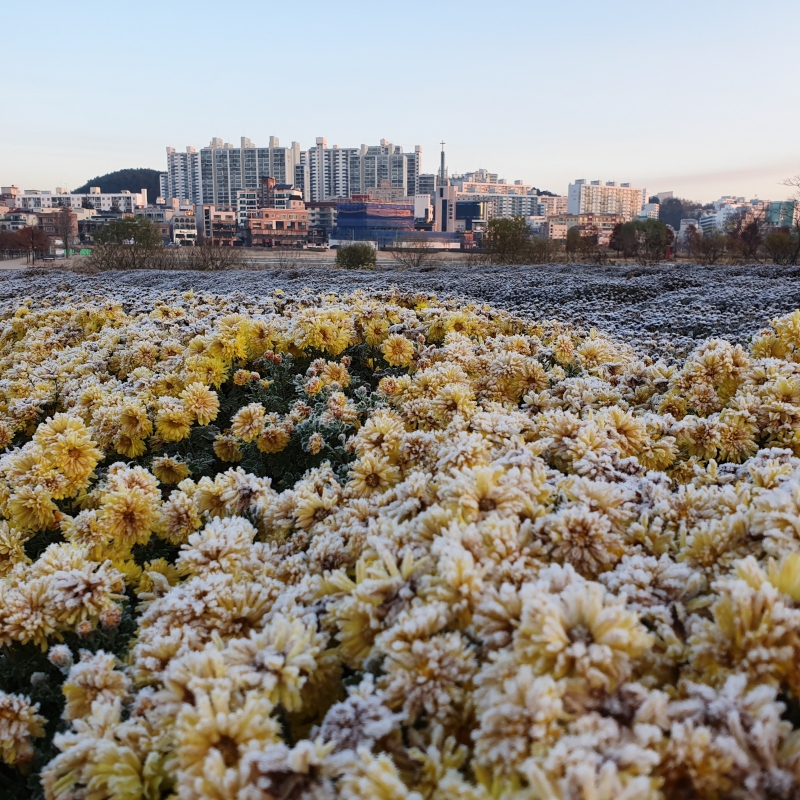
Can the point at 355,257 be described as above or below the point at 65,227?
below

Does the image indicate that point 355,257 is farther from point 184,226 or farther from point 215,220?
point 184,226

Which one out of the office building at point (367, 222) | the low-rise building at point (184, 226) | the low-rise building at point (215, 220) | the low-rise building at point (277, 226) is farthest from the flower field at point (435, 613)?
the low-rise building at point (184, 226)

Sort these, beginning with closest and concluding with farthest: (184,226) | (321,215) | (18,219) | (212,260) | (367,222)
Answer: (212,260) → (367,222) → (18,219) → (321,215) → (184,226)

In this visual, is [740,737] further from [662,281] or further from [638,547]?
[662,281]

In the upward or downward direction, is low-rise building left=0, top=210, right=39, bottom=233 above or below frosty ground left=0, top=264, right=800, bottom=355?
above

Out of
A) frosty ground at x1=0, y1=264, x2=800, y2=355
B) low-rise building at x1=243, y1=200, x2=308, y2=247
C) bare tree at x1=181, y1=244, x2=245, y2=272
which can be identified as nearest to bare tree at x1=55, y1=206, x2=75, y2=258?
low-rise building at x1=243, y1=200, x2=308, y2=247

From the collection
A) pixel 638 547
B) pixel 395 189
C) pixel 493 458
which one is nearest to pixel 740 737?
pixel 638 547

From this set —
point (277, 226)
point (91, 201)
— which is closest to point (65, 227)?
point (277, 226)

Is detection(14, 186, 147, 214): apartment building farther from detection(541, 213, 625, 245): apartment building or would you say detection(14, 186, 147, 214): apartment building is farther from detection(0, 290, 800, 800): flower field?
detection(0, 290, 800, 800): flower field
